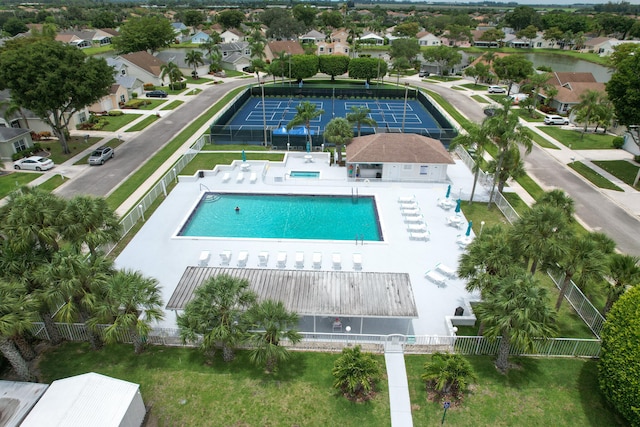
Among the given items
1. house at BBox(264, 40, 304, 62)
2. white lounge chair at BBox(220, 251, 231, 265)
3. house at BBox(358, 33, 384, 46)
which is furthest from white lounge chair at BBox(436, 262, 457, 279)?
house at BBox(358, 33, 384, 46)

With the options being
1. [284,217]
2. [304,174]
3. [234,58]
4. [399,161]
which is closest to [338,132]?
[304,174]

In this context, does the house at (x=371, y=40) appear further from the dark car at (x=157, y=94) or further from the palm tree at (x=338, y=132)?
the palm tree at (x=338, y=132)

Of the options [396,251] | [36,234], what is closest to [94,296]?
[36,234]

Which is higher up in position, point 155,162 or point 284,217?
point 155,162

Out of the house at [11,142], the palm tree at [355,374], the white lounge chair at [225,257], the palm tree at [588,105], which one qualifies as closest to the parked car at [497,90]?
the palm tree at [588,105]

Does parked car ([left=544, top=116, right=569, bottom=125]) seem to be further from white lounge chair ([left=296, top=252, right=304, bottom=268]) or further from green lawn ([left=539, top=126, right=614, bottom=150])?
white lounge chair ([left=296, top=252, right=304, bottom=268])

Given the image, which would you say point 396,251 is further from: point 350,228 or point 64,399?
point 64,399

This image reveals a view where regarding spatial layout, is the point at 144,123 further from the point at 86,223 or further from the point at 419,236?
the point at 419,236
